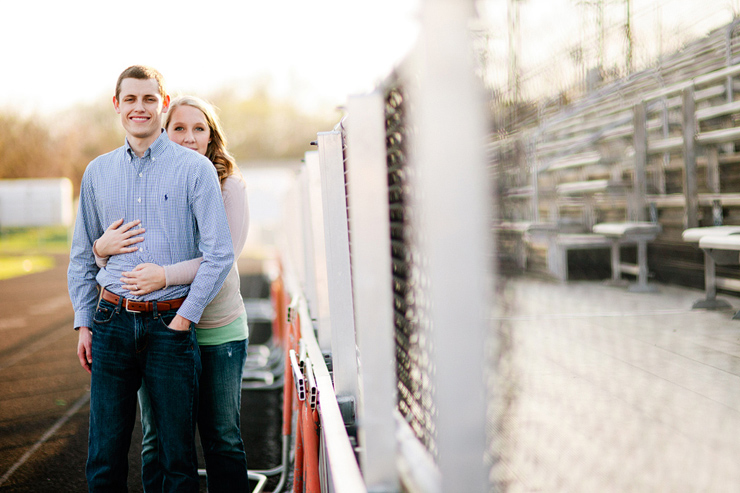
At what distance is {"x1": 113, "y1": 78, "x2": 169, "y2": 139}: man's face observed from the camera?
1.93 metres

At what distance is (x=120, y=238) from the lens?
1.88 metres

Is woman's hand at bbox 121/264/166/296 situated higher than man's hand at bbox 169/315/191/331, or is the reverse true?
woman's hand at bbox 121/264/166/296

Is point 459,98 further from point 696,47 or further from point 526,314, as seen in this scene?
point 696,47

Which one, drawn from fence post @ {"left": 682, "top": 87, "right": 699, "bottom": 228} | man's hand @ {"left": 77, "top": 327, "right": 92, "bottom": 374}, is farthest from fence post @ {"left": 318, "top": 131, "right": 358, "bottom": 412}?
fence post @ {"left": 682, "top": 87, "right": 699, "bottom": 228}

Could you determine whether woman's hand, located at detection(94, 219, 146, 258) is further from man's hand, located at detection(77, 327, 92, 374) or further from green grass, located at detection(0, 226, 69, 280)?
green grass, located at detection(0, 226, 69, 280)

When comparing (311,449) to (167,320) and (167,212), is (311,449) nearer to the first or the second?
(167,320)

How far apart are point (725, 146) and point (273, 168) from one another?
2274cm

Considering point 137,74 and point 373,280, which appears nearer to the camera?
point 373,280

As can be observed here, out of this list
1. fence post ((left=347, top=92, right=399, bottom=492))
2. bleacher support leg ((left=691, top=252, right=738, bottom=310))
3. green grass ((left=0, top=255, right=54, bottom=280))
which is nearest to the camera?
fence post ((left=347, top=92, right=399, bottom=492))

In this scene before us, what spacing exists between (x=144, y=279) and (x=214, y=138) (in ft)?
2.72

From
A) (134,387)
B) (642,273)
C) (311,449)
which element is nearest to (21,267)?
(642,273)

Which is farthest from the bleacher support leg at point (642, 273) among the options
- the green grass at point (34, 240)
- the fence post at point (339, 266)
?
the green grass at point (34, 240)

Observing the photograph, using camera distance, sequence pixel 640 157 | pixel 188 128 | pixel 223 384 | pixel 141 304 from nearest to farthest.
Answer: pixel 141 304 → pixel 223 384 → pixel 188 128 → pixel 640 157

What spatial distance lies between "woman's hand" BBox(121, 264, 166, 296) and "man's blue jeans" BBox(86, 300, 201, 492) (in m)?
0.08
